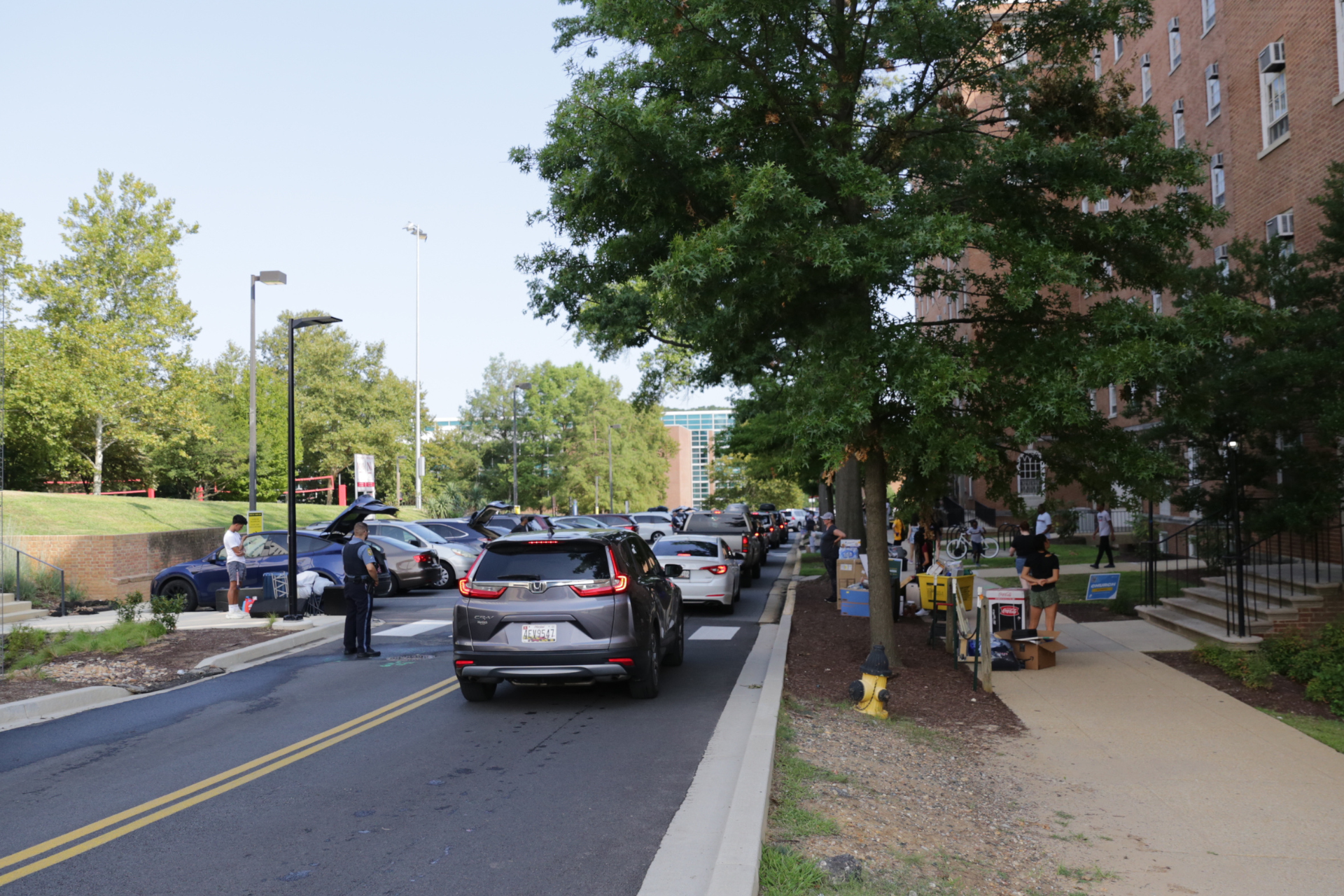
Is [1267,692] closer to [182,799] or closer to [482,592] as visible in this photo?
[482,592]

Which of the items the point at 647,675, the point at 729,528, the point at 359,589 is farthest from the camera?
the point at 729,528

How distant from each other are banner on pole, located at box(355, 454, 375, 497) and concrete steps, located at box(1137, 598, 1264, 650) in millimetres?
23677

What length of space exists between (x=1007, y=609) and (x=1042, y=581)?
0.55 meters

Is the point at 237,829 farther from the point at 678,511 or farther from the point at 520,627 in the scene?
the point at 678,511

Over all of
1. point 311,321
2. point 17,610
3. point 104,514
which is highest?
point 311,321

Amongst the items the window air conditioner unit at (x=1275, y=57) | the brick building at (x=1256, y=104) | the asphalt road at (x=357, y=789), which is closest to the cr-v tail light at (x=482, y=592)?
the asphalt road at (x=357, y=789)

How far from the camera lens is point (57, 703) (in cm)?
976

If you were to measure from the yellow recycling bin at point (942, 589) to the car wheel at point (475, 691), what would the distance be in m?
5.63

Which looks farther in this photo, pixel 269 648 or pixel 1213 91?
pixel 1213 91

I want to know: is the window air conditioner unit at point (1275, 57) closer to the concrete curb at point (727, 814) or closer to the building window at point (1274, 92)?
the building window at point (1274, 92)

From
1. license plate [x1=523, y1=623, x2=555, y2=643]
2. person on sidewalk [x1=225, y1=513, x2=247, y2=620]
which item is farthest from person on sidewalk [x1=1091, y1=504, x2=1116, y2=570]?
person on sidewalk [x1=225, y1=513, x2=247, y2=620]

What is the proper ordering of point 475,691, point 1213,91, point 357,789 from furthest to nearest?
point 1213,91, point 475,691, point 357,789

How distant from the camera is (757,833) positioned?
504 centimetres

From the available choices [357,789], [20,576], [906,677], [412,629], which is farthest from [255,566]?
[357,789]
